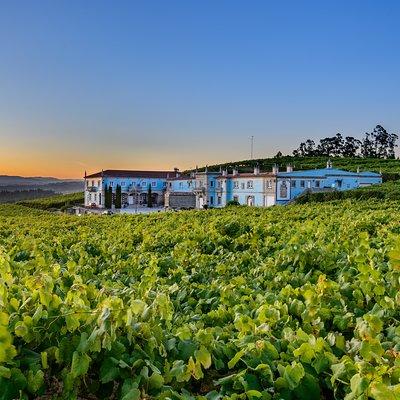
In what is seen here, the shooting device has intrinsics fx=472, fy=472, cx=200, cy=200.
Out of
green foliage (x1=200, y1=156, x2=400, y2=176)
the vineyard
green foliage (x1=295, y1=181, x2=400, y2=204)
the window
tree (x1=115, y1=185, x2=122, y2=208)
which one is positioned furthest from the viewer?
green foliage (x1=200, y1=156, x2=400, y2=176)

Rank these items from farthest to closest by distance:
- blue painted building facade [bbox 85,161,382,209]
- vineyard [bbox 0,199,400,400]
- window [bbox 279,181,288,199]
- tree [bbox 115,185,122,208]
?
1. tree [bbox 115,185,122,208]
2. blue painted building facade [bbox 85,161,382,209]
3. window [bbox 279,181,288,199]
4. vineyard [bbox 0,199,400,400]

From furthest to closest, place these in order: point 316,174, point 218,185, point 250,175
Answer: point 218,185 < point 250,175 < point 316,174

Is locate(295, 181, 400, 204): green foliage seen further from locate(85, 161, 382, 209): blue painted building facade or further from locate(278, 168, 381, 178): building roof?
locate(85, 161, 382, 209): blue painted building facade

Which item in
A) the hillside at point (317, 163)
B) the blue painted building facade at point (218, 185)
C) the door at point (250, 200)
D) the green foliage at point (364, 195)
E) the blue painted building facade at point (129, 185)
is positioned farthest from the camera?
the hillside at point (317, 163)

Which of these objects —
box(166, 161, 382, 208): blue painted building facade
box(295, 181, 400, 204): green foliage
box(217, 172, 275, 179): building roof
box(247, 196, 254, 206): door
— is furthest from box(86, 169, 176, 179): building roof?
box(295, 181, 400, 204): green foliage

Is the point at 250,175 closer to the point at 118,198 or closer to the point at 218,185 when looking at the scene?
the point at 218,185

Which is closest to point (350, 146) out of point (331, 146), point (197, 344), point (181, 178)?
point (331, 146)

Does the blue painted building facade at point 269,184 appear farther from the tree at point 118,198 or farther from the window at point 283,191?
the tree at point 118,198

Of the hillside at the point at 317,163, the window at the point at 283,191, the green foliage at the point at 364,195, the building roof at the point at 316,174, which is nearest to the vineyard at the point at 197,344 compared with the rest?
the green foliage at the point at 364,195

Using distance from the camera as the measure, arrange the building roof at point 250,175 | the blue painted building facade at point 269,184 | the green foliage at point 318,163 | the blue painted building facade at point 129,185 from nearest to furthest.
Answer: the blue painted building facade at point 269,184 → the building roof at point 250,175 → the blue painted building facade at point 129,185 → the green foliage at point 318,163

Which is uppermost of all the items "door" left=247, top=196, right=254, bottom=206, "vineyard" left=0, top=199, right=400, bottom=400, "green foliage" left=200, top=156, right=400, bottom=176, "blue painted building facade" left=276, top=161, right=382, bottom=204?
"green foliage" left=200, top=156, right=400, bottom=176

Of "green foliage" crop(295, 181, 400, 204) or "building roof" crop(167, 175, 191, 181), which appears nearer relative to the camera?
"green foliage" crop(295, 181, 400, 204)

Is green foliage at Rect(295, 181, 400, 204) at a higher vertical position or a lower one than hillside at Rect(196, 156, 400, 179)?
lower

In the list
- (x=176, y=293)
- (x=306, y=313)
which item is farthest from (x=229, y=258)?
(x=306, y=313)
